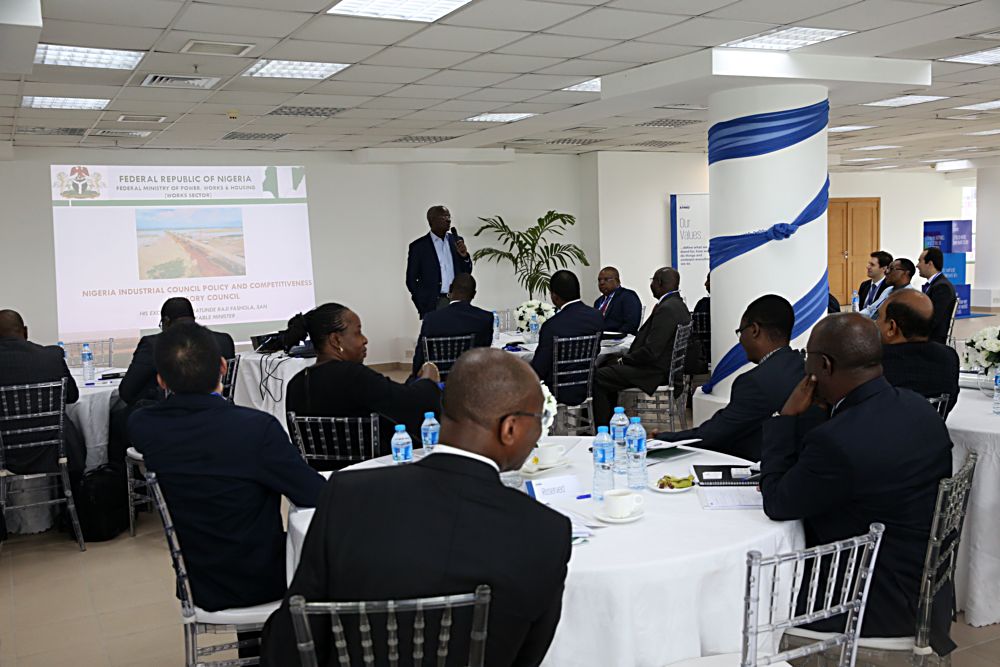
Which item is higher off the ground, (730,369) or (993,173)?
A: (993,173)

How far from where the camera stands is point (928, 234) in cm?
1931

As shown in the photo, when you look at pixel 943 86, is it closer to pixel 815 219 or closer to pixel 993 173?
pixel 815 219

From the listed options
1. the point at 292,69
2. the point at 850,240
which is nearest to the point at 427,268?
the point at 292,69

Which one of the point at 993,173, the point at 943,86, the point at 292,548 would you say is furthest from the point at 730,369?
the point at 993,173

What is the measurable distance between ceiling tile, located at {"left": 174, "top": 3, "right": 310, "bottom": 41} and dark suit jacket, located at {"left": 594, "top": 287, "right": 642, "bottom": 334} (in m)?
4.16

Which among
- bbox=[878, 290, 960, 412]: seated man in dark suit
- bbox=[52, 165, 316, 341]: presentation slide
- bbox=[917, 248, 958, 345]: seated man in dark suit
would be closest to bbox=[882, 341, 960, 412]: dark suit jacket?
bbox=[878, 290, 960, 412]: seated man in dark suit

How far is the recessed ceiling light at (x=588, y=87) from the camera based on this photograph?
7770 millimetres

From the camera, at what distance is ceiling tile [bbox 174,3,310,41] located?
4.95 m

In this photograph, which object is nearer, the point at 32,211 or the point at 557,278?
the point at 557,278

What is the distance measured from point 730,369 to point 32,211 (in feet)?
27.0

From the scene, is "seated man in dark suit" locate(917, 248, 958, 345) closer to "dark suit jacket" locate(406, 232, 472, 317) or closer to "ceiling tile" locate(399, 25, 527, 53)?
"ceiling tile" locate(399, 25, 527, 53)

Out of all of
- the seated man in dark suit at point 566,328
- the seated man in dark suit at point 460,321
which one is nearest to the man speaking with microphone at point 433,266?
the seated man in dark suit at point 460,321

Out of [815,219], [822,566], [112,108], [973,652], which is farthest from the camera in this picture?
[112,108]

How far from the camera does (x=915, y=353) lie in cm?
391
